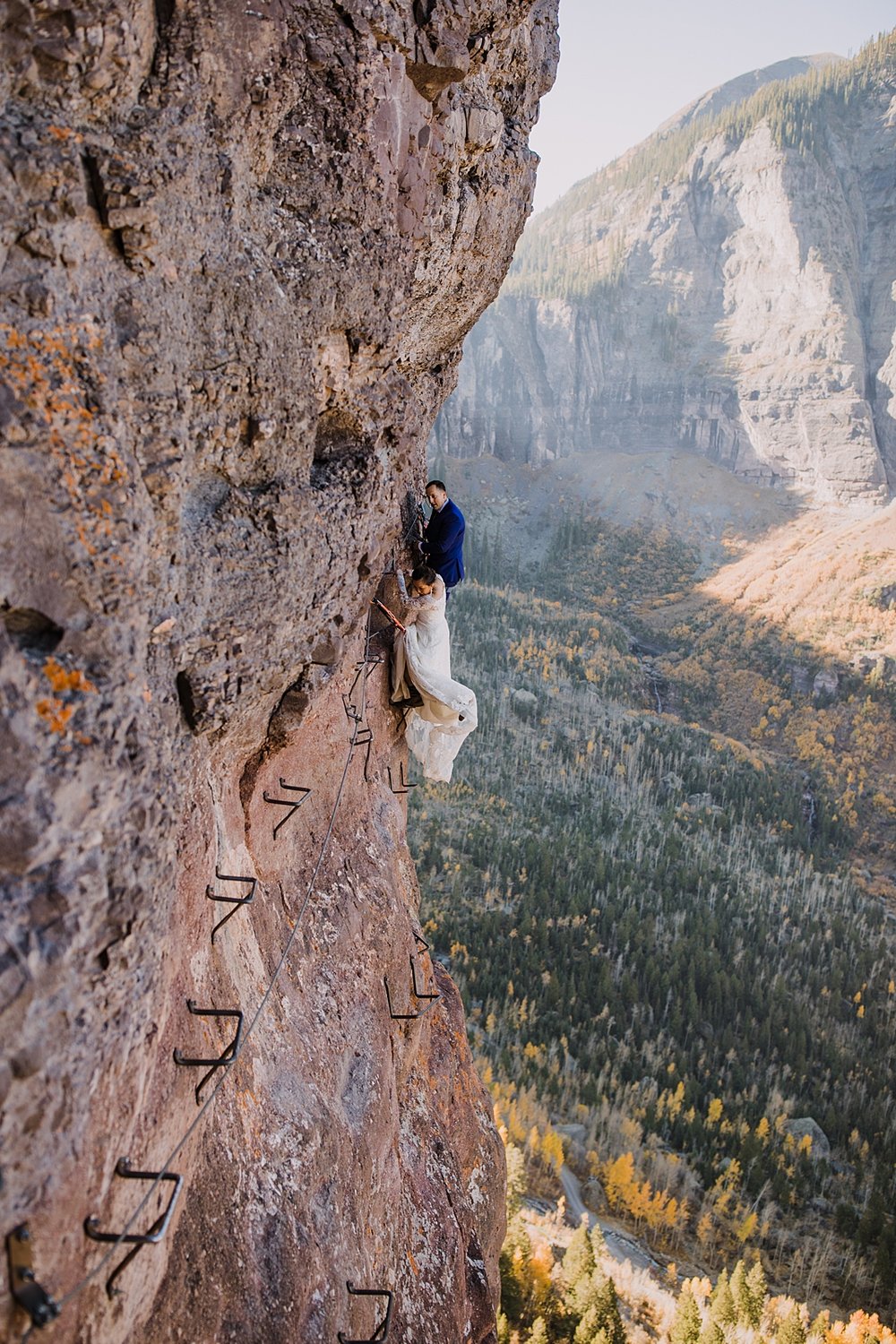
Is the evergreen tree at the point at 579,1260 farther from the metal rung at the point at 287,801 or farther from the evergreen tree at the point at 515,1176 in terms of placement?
the metal rung at the point at 287,801

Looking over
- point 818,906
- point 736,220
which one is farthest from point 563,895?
point 736,220

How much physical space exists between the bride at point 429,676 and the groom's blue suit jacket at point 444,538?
0.44 feet

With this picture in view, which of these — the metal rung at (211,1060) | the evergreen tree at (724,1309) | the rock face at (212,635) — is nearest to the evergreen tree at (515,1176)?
the evergreen tree at (724,1309)

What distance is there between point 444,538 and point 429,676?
134 centimetres

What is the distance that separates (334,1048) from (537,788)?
5264 cm

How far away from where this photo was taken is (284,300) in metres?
4.77

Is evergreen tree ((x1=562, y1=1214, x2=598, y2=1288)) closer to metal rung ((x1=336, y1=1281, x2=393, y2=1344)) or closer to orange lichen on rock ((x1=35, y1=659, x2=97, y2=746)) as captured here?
metal rung ((x1=336, y1=1281, x2=393, y2=1344))

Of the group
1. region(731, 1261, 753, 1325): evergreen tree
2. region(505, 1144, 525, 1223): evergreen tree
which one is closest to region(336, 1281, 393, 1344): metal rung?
region(505, 1144, 525, 1223): evergreen tree

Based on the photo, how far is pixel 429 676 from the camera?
8664 mm

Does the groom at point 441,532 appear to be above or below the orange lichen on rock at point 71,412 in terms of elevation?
below

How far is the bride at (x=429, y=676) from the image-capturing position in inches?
337

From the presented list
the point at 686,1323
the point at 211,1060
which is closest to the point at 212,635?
the point at 211,1060

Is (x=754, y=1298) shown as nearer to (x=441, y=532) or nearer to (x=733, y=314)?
(x=441, y=532)

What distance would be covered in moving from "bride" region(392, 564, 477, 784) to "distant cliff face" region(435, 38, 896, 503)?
3798 inches
